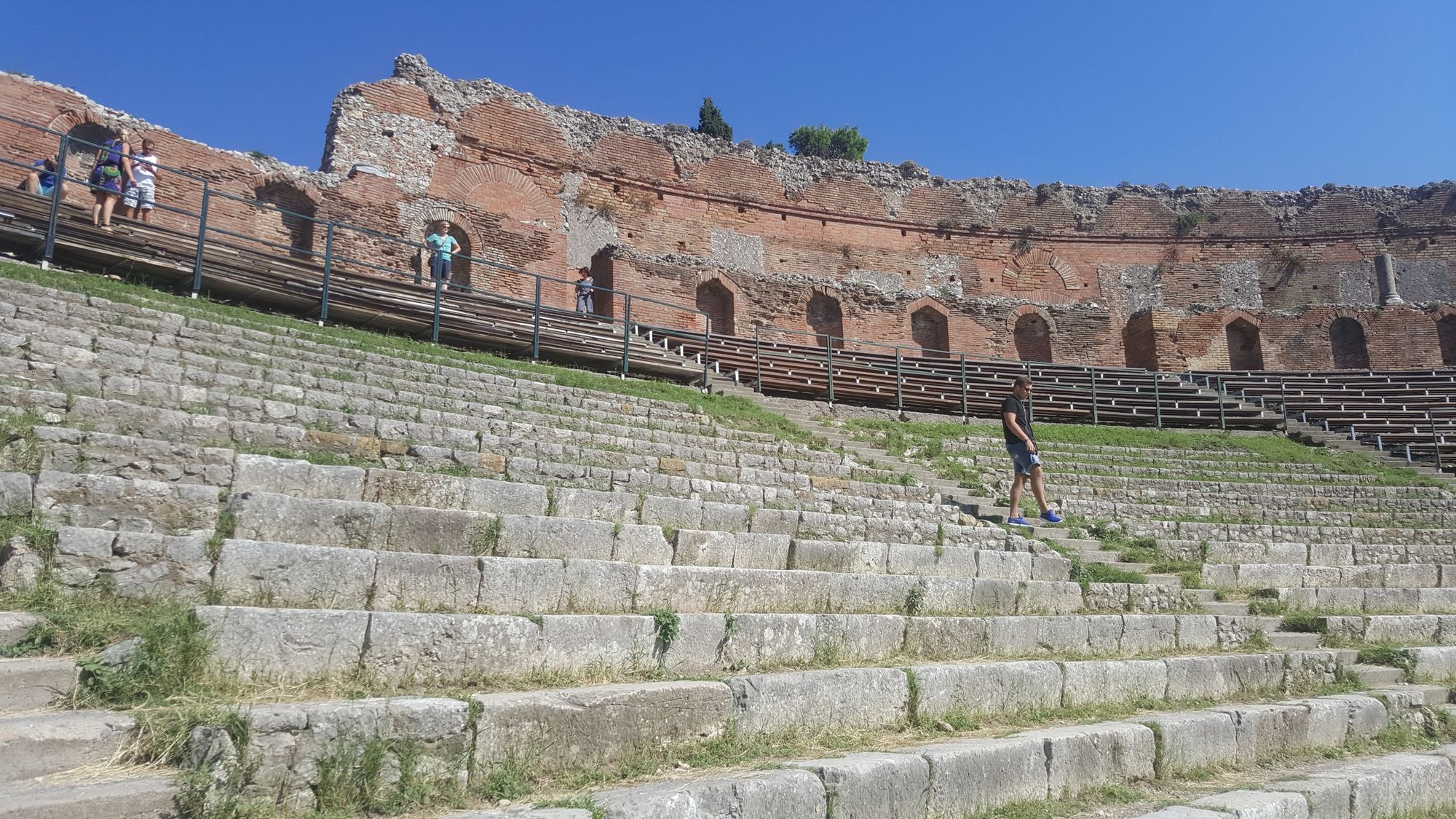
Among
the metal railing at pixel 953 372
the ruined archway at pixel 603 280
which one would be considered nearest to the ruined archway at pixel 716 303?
the metal railing at pixel 953 372

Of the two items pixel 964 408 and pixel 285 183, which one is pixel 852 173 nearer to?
pixel 964 408

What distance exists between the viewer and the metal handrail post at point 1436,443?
15.9 metres

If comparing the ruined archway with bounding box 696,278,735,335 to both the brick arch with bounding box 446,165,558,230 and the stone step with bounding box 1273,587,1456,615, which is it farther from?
the stone step with bounding box 1273,587,1456,615

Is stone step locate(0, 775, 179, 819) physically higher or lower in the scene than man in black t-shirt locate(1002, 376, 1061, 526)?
lower

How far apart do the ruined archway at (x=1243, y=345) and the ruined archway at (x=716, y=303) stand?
48.7 feet

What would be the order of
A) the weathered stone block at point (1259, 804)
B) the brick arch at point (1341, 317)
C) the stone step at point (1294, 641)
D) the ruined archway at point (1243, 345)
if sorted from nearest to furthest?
1. the weathered stone block at point (1259, 804)
2. the stone step at point (1294, 641)
3. the brick arch at point (1341, 317)
4. the ruined archway at point (1243, 345)

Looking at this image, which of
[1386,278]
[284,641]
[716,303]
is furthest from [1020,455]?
[1386,278]

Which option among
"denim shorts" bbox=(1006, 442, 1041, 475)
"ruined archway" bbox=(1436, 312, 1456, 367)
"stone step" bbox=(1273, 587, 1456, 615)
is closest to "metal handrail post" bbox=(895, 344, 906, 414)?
"denim shorts" bbox=(1006, 442, 1041, 475)

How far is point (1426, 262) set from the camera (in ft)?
89.3

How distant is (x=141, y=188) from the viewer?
12797mm

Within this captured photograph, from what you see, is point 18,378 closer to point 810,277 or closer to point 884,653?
point 884,653

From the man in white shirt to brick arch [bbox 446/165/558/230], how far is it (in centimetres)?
795

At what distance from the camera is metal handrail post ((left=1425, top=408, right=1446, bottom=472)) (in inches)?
626

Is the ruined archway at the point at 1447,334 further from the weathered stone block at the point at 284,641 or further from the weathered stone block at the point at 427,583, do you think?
the weathered stone block at the point at 284,641
